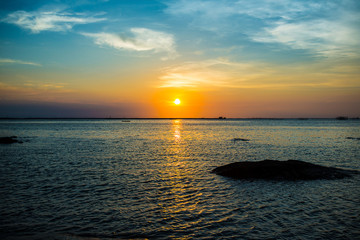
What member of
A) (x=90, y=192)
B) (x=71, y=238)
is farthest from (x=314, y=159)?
(x=71, y=238)

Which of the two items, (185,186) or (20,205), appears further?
(185,186)

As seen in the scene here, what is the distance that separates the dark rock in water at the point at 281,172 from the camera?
21203mm

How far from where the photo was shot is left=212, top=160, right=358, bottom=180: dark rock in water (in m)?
21.2

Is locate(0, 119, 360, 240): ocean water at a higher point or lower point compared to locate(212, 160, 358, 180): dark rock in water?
lower

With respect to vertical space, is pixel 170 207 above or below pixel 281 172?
below

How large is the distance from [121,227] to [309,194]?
13079mm

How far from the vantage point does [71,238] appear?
10000 millimetres

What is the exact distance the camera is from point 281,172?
21.7 m

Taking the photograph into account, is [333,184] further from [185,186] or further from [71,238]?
[71,238]

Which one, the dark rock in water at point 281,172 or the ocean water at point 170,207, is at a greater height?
the dark rock in water at point 281,172

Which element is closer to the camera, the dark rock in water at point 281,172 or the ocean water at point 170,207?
the ocean water at point 170,207

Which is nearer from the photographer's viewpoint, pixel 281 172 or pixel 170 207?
pixel 170 207

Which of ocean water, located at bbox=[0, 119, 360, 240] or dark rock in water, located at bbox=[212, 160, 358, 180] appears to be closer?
ocean water, located at bbox=[0, 119, 360, 240]

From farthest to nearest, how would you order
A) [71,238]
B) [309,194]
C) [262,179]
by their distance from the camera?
[262,179], [309,194], [71,238]
